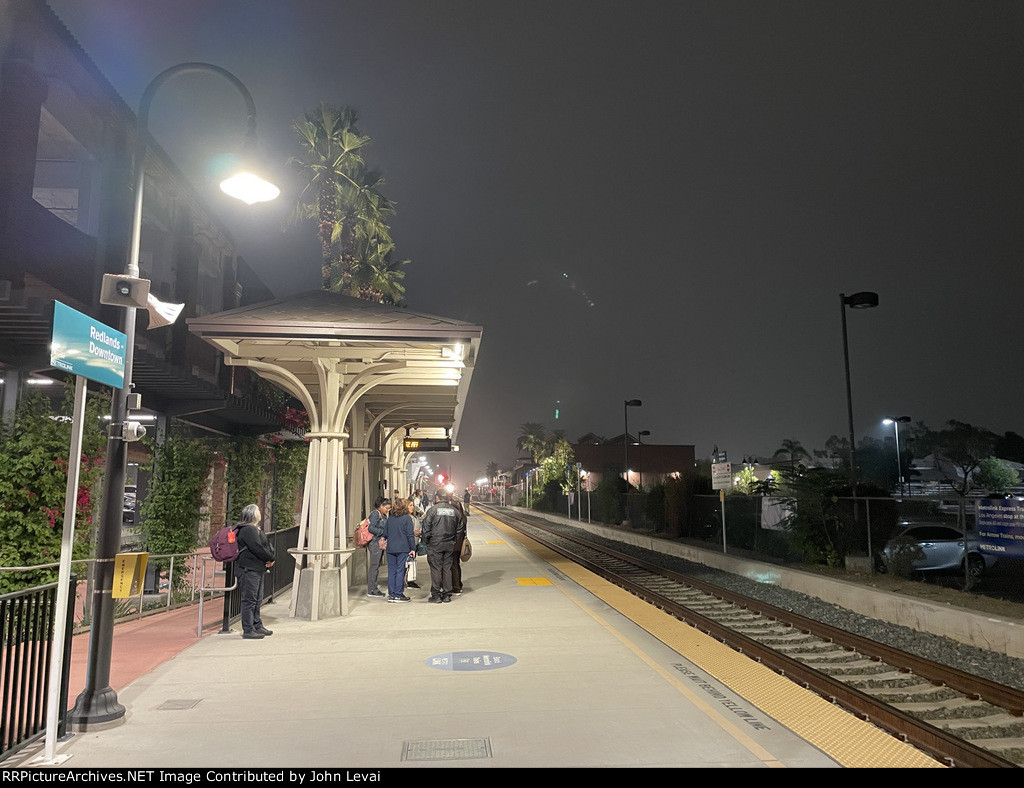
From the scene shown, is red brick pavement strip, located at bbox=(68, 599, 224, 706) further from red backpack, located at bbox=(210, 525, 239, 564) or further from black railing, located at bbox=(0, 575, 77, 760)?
black railing, located at bbox=(0, 575, 77, 760)

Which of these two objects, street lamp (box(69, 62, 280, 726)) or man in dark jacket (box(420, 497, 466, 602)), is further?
man in dark jacket (box(420, 497, 466, 602))

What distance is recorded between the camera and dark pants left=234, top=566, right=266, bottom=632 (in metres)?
9.13

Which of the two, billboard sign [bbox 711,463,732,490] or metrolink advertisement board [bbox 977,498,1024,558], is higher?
billboard sign [bbox 711,463,732,490]

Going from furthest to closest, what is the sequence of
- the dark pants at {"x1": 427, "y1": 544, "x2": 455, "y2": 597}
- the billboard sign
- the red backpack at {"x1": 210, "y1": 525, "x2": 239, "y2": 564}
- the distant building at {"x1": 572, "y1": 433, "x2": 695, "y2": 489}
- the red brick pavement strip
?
the distant building at {"x1": 572, "y1": 433, "x2": 695, "y2": 489} < the billboard sign < the dark pants at {"x1": 427, "y1": 544, "x2": 455, "y2": 597} < the red backpack at {"x1": 210, "y1": 525, "x2": 239, "y2": 564} < the red brick pavement strip

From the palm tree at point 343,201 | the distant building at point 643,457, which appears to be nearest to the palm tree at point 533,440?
the distant building at point 643,457

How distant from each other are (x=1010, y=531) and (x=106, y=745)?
12.3 metres

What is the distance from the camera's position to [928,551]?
15586 millimetres

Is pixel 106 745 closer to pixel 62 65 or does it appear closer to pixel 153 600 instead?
pixel 153 600

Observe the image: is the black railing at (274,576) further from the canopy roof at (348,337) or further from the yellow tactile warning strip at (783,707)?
the yellow tactile warning strip at (783,707)

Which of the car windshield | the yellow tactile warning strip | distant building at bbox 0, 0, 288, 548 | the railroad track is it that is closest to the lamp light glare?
distant building at bbox 0, 0, 288, 548

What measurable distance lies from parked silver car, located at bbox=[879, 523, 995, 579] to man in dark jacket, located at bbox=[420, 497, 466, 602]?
9023 millimetres

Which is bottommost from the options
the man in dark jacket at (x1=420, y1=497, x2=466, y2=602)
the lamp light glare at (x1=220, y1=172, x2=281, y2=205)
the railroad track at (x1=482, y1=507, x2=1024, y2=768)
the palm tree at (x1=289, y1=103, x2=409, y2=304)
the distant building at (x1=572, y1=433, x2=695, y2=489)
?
the railroad track at (x1=482, y1=507, x2=1024, y2=768)

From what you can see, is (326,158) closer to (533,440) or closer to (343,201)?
(343,201)

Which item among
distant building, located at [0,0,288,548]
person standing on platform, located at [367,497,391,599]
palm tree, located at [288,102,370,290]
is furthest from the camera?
palm tree, located at [288,102,370,290]
